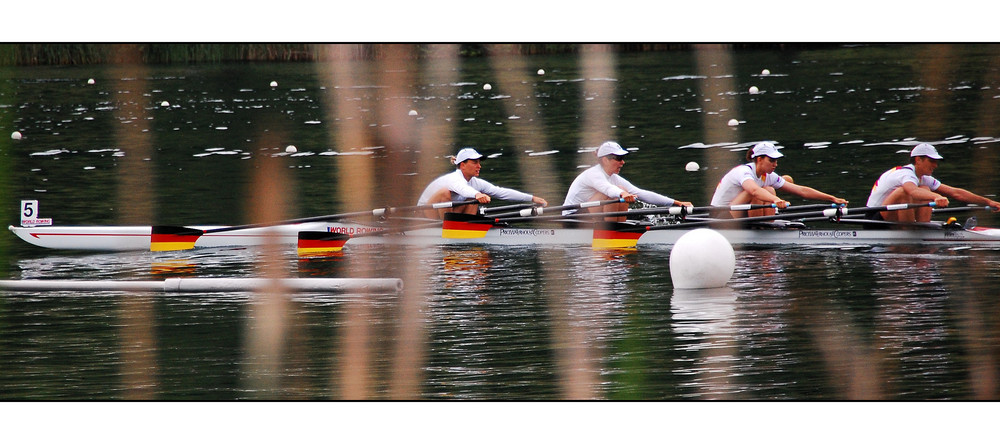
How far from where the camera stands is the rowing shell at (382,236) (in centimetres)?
938

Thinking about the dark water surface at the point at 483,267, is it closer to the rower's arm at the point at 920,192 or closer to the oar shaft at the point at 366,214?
the oar shaft at the point at 366,214

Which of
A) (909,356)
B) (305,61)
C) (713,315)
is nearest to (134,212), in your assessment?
(305,61)

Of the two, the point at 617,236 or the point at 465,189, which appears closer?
the point at 617,236

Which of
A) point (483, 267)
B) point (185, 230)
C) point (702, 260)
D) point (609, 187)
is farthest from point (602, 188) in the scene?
point (185, 230)

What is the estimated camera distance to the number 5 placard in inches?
392

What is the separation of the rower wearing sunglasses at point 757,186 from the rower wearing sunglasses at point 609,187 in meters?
0.38

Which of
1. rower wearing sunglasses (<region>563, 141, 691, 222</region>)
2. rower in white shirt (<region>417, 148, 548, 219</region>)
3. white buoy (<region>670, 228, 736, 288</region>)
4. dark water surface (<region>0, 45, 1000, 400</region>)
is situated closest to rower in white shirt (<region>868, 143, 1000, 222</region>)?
dark water surface (<region>0, 45, 1000, 400</region>)

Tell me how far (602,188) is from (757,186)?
1.16m

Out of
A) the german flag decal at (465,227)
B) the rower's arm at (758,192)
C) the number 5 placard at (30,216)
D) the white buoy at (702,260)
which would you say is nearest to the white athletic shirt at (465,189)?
the german flag decal at (465,227)

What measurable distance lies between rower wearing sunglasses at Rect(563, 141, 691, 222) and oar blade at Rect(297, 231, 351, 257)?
1787 millimetres

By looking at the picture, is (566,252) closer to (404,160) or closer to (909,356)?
(909,356)

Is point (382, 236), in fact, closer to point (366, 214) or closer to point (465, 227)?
point (366, 214)

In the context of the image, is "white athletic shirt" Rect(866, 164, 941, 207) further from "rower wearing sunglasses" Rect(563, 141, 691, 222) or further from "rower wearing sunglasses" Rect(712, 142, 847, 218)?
"rower wearing sunglasses" Rect(563, 141, 691, 222)

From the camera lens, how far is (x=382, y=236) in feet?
32.3
